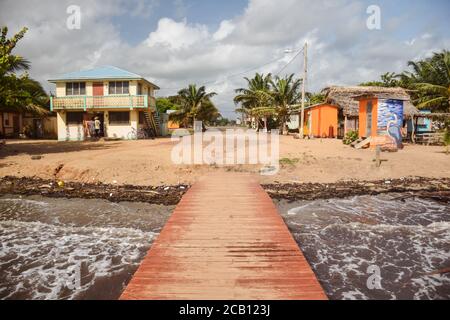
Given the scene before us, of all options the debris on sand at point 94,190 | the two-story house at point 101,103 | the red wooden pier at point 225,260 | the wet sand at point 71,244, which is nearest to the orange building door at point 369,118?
the debris on sand at point 94,190

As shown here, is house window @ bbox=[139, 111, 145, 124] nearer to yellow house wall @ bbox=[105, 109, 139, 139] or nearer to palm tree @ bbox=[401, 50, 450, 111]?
yellow house wall @ bbox=[105, 109, 139, 139]

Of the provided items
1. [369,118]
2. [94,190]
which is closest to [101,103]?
[94,190]

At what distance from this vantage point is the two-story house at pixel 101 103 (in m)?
25.5

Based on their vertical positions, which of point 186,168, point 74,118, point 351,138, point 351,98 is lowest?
point 186,168

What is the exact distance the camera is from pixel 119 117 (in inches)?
1063

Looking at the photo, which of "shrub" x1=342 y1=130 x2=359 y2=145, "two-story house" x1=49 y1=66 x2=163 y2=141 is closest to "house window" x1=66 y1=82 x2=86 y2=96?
"two-story house" x1=49 y1=66 x2=163 y2=141

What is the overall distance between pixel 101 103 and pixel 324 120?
68.4ft

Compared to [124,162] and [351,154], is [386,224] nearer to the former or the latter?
[351,154]

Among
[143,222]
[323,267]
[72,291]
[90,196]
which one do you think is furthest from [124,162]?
[323,267]

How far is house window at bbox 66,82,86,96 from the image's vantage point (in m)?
26.4

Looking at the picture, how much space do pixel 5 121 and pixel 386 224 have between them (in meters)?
33.3

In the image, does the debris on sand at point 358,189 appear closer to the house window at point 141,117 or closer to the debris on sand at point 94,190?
the debris on sand at point 94,190

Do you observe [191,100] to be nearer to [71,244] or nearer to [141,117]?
[141,117]

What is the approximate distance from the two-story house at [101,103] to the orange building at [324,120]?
632 inches
